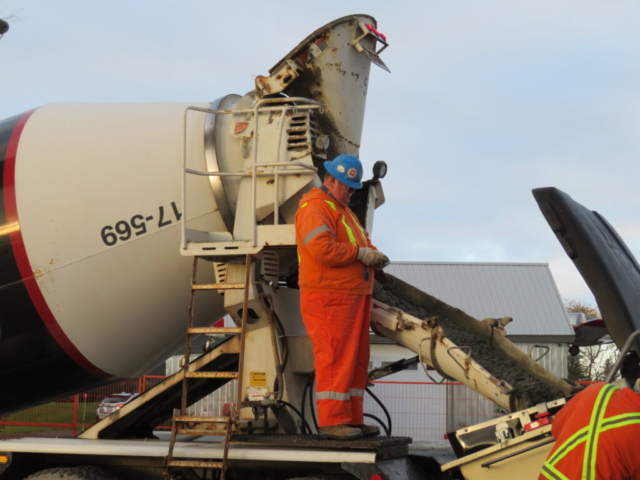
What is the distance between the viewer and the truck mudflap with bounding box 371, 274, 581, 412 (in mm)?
4566

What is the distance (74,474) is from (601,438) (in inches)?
144

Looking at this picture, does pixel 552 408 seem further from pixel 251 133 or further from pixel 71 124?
pixel 71 124

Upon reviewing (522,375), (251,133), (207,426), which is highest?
(251,133)

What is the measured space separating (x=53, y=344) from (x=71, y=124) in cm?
158

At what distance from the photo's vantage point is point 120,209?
5477 mm

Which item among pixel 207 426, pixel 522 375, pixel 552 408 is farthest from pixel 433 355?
pixel 207 426

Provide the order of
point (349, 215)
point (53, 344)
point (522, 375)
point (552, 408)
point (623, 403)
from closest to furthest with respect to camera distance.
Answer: point (623, 403)
point (552, 408)
point (522, 375)
point (349, 215)
point (53, 344)

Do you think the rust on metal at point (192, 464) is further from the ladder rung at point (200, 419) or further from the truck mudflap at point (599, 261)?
the truck mudflap at point (599, 261)

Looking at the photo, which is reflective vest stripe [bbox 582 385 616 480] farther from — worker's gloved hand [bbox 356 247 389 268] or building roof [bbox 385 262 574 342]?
building roof [bbox 385 262 574 342]

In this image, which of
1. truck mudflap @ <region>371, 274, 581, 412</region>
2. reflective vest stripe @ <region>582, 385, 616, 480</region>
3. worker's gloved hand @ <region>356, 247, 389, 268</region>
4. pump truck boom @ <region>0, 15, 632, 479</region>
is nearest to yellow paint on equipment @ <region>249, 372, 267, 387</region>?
pump truck boom @ <region>0, 15, 632, 479</region>

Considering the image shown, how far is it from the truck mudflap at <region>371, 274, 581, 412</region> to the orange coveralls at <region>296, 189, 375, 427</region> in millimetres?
314

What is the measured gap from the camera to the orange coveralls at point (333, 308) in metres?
4.72

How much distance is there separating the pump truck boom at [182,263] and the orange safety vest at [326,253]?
0.80 ft

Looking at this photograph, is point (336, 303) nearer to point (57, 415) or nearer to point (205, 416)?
point (205, 416)
